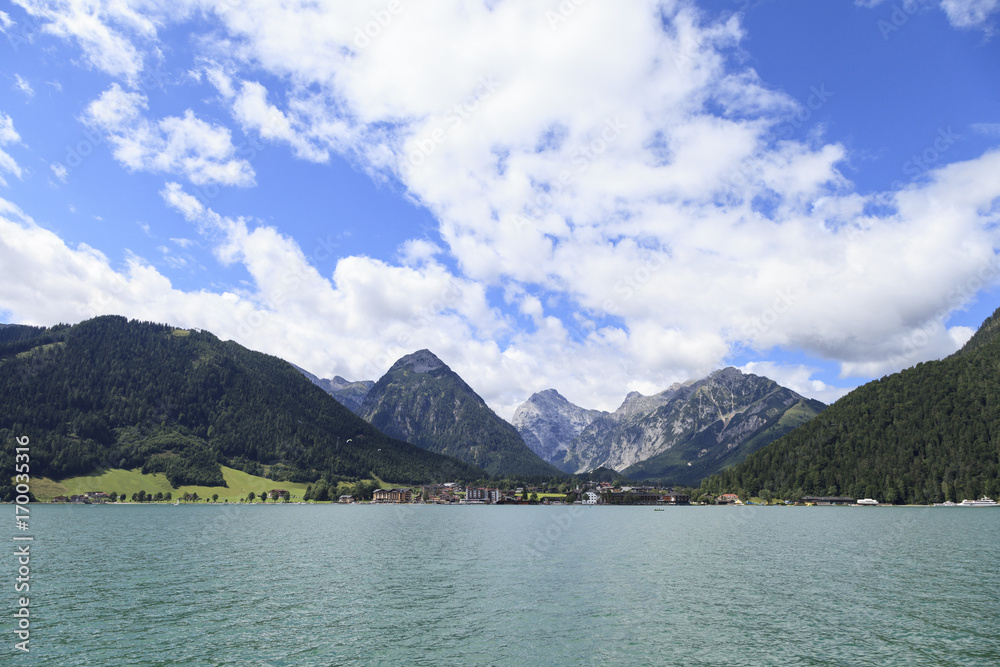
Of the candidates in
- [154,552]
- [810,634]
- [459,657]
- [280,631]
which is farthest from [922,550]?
[154,552]

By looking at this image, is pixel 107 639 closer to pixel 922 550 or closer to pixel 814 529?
pixel 922 550

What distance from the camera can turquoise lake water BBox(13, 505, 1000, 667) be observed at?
1416 inches

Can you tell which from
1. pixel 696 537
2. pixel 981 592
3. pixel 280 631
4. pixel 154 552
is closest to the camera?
pixel 280 631

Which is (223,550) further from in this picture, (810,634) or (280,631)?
(810,634)

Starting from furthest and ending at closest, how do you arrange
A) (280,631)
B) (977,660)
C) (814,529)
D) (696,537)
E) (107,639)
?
(814,529) < (696,537) < (280,631) < (107,639) < (977,660)

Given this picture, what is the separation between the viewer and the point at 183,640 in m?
38.4

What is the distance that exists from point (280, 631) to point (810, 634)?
3878cm

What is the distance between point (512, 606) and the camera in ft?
161

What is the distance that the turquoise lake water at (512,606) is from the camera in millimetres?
35969

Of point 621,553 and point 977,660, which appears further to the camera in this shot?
point 621,553

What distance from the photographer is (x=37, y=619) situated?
43438mm

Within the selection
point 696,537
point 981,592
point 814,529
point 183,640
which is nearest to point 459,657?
point 183,640

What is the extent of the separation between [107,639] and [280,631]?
1114 cm

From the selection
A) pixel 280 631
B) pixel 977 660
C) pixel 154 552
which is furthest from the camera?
pixel 154 552
